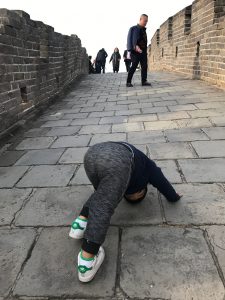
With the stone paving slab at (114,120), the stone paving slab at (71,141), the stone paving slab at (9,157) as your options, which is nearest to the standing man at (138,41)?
the stone paving slab at (114,120)

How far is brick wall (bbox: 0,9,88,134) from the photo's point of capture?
4598mm

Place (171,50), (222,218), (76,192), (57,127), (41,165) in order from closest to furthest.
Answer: (222,218) < (76,192) < (41,165) < (57,127) < (171,50)

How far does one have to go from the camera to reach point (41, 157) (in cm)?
378

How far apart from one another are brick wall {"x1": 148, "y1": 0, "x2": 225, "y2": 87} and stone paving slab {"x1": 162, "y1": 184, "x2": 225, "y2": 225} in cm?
478

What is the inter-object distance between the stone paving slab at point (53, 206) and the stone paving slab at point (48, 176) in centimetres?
14

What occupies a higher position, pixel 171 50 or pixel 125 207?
pixel 171 50

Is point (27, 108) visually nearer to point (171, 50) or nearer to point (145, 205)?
point (145, 205)

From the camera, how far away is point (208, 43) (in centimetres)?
769

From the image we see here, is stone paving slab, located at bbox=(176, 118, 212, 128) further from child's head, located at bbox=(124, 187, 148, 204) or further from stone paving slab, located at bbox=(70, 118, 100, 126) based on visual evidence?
child's head, located at bbox=(124, 187, 148, 204)

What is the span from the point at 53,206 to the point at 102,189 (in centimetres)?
87

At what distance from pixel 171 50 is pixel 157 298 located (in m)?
11.7

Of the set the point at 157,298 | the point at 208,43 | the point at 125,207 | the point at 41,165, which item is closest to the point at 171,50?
the point at 208,43

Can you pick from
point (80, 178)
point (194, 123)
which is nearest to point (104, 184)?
point (80, 178)

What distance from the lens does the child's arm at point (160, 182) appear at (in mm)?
2309
